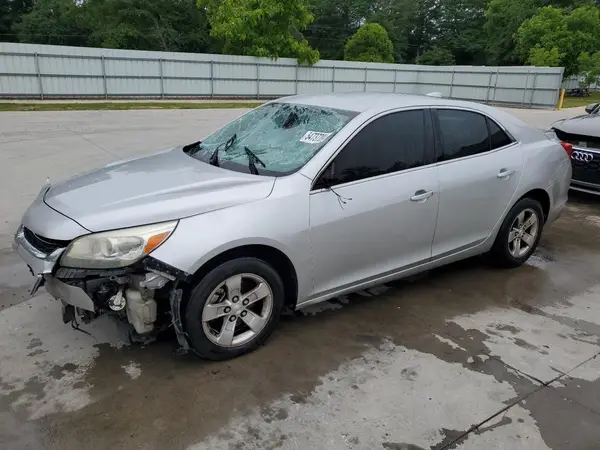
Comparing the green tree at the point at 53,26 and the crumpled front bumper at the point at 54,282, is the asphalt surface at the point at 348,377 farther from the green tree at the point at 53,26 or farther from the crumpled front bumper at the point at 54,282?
the green tree at the point at 53,26

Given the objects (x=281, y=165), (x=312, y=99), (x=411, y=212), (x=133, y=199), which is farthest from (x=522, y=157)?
(x=133, y=199)

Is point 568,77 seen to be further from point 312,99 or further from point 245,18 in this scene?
point 312,99

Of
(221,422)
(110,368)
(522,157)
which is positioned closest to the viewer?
(221,422)

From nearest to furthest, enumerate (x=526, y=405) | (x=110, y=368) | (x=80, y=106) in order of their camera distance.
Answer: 1. (x=526, y=405)
2. (x=110, y=368)
3. (x=80, y=106)

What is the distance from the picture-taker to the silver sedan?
9.40 ft

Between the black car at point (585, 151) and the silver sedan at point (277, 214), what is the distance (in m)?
3.00

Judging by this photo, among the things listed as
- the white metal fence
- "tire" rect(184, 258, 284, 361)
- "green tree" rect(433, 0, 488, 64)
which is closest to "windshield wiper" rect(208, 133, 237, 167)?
"tire" rect(184, 258, 284, 361)

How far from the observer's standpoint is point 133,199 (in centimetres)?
306

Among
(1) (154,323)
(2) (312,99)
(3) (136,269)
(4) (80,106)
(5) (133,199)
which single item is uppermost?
(2) (312,99)

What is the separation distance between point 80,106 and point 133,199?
1871 centimetres

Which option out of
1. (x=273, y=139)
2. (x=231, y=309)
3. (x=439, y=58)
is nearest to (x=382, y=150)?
(x=273, y=139)

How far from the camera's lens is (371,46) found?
142 ft

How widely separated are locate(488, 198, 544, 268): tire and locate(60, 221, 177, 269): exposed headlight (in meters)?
3.11

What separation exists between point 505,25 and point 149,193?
5657cm
